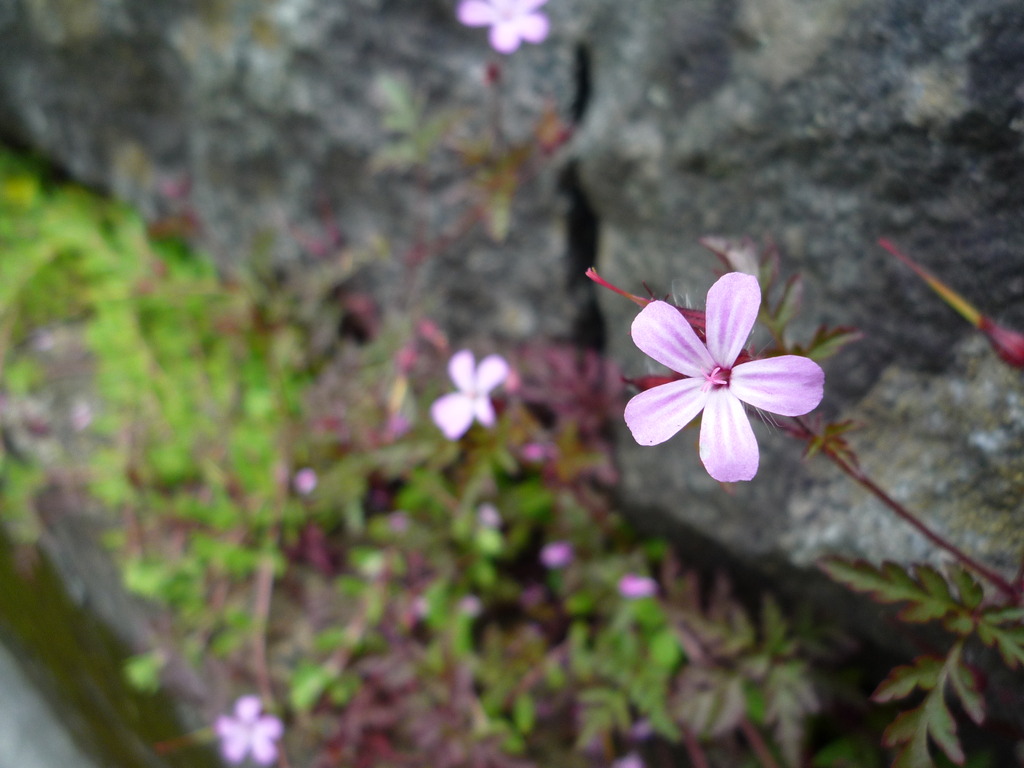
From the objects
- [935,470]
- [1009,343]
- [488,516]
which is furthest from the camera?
[488,516]

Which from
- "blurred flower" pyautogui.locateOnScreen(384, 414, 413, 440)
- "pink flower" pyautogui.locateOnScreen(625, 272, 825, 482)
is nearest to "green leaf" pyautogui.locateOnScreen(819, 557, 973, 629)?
"pink flower" pyautogui.locateOnScreen(625, 272, 825, 482)

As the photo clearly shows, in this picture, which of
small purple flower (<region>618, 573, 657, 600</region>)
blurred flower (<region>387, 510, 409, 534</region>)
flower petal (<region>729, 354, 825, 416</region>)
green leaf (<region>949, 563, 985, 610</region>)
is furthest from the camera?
blurred flower (<region>387, 510, 409, 534</region>)

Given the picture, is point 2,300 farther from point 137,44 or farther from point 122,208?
point 137,44

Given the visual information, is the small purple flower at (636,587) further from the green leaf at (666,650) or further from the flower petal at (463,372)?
the flower petal at (463,372)

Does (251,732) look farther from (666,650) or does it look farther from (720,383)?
(720,383)

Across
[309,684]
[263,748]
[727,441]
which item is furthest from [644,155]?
[263,748]

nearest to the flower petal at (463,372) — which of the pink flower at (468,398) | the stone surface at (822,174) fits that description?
the pink flower at (468,398)

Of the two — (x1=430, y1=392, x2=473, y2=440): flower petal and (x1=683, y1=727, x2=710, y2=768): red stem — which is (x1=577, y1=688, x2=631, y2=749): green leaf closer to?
(x1=683, y1=727, x2=710, y2=768): red stem
